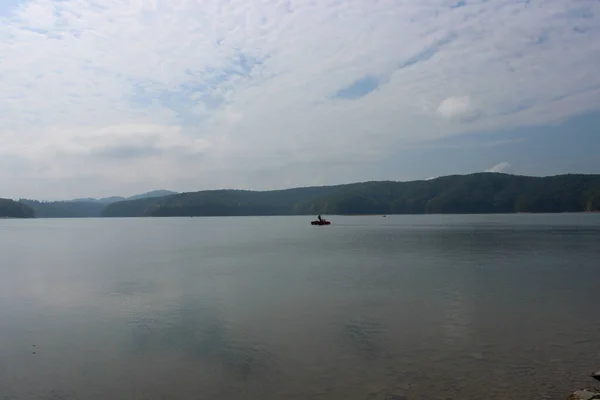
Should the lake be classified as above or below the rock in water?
below

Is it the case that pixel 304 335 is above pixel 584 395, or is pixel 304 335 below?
below

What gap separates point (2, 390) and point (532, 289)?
23.9 m

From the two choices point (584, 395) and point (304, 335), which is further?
point (304, 335)

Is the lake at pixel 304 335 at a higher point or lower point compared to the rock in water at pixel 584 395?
lower

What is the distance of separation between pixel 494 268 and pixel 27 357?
29.9 meters

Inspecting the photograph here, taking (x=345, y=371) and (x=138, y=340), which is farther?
(x=138, y=340)

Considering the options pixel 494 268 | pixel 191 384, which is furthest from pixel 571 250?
pixel 191 384

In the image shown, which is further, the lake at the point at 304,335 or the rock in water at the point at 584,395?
the lake at the point at 304,335

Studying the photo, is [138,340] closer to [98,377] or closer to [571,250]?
[98,377]

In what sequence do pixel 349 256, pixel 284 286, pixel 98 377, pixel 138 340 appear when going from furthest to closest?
1. pixel 349 256
2. pixel 284 286
3. pixel 138 340
4. pixel 98 377

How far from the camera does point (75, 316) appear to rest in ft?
69.9

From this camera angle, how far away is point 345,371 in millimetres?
13266

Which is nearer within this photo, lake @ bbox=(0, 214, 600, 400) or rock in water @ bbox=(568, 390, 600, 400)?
rock in water @ bbox=(568, 390, 600, 400)

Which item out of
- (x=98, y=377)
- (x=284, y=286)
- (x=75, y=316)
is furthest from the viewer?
(x=284, y=286)
